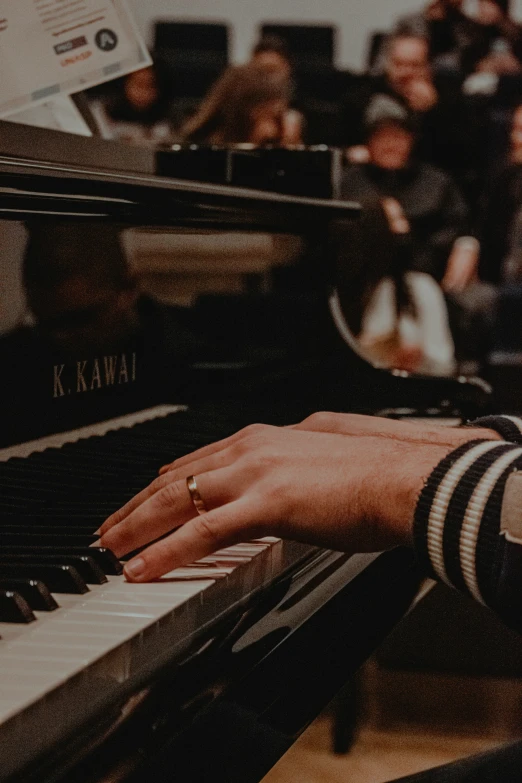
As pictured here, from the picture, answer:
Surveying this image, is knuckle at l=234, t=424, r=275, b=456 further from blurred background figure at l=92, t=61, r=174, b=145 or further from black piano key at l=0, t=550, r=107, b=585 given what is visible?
blurred background figure at l=92, t=61, r=174, b=145

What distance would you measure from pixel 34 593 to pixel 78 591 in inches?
2.0

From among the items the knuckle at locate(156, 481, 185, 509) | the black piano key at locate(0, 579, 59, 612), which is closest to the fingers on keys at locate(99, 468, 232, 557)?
the knuckle at locate(156, 481, 185, 509)

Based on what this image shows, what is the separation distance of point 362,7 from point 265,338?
7.69 meters

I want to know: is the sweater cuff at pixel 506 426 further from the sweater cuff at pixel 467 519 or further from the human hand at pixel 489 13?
the human hand at pixel 489 13

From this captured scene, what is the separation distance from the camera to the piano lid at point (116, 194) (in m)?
1.01

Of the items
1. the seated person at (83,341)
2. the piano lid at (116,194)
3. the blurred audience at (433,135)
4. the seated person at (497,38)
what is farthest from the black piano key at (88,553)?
the seated person at (497,38)

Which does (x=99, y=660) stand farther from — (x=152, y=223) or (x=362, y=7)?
(x=362, y=7)

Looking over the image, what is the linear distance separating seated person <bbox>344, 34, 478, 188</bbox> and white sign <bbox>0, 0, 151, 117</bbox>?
15.7 feet

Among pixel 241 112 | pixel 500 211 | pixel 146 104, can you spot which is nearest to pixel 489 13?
pixel 500 211

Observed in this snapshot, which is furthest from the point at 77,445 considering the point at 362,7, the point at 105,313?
the point at 362,7

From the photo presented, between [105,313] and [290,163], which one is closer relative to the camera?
[105,313]

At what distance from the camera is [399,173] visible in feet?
18.2

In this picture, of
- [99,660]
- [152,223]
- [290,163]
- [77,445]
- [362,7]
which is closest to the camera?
[99,660]

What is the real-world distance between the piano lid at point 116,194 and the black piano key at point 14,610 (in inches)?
17.0
